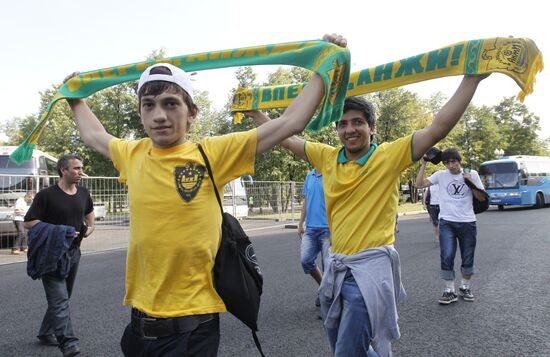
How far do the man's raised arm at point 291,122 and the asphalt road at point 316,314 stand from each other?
2627 mm

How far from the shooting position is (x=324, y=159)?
3.09m

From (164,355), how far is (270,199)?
58.4 feet

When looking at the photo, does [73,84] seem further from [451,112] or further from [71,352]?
[71,352]

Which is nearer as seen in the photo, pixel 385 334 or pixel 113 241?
pixel 385 334

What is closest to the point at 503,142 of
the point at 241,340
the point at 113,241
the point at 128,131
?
the point at 128,131

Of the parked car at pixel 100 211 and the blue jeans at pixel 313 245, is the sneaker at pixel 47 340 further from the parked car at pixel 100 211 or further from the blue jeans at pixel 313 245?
the parked car at pixel 100 211

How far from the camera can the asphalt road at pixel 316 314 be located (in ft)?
13.8

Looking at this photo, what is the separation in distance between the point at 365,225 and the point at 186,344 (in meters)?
1.27

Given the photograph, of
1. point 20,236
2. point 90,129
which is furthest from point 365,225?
point 20,236

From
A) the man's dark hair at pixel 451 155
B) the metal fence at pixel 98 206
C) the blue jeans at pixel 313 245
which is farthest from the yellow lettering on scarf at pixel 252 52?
the metal fence at pixel 98 206

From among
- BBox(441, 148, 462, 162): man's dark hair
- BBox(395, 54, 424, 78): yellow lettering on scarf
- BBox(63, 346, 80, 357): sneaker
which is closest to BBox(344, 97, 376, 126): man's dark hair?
BBox(395, 54, 424, 78): yellow lettering on scarf

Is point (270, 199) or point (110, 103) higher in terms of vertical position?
point (110, 103)

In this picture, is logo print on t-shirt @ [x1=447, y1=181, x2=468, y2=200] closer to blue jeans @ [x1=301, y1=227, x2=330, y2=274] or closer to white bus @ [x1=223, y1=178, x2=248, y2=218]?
blue jeans @ [x1=301, y1=227, x2=330, y2=274]

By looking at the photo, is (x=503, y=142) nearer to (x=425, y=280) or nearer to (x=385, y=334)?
(x=425, y=280)
